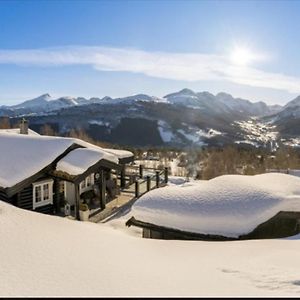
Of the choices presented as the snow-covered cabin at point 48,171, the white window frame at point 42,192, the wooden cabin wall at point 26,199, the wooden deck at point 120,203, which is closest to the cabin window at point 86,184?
the snow-covered cabin at point 48,171

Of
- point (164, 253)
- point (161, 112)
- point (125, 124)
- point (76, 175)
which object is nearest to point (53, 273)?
point (164, 253)

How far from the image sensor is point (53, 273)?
5703 mm

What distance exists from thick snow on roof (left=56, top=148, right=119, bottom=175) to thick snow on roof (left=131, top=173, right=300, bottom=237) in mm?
5595

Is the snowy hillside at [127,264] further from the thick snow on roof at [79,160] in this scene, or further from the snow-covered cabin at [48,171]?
the thick snow on roof at [79,160]

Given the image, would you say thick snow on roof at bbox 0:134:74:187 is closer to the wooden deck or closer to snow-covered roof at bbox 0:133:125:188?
snow-covered roof at bbox 0:133:125:188

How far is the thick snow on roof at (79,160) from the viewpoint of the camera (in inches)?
633

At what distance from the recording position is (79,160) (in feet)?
55.3

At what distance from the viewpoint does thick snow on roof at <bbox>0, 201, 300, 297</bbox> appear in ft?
16.9

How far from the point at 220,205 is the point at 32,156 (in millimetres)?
9477

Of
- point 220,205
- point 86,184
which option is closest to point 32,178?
point 86,184

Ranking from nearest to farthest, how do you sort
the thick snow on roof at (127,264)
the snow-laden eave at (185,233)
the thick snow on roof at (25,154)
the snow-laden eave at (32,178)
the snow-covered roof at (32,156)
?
the thick snow on roof at (127,264) → the snow-laden eave at (185,233) → the snow-laden eave at (32,178) → the thick snow on roof at (25,154) → the snow-covered roof at (32,156)

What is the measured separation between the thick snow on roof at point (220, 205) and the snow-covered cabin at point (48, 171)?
583 centimetres

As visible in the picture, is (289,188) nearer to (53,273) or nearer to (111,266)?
(111,266)

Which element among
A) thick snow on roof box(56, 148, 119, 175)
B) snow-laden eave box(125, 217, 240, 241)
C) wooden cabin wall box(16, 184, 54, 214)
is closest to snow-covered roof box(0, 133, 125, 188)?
thick snow on roof box(56, 148, 119, 175)
